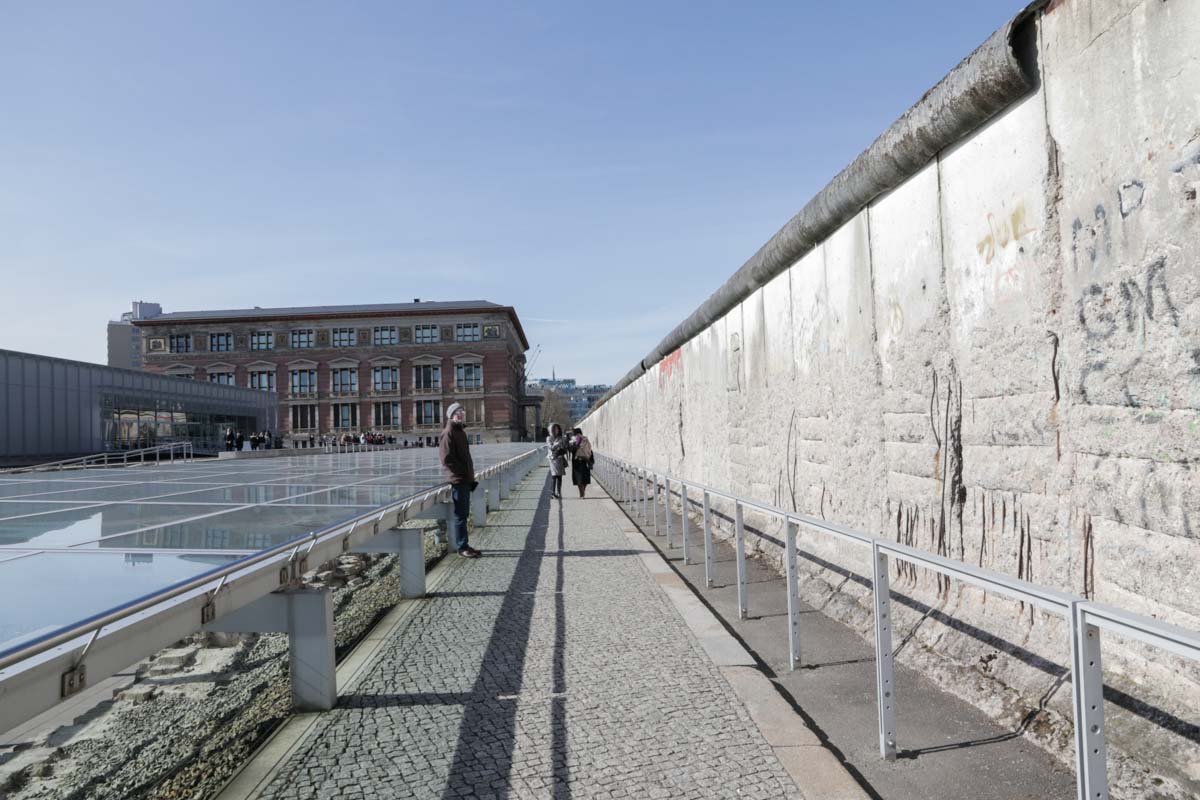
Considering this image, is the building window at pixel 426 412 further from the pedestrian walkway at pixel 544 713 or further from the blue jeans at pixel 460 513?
the pedestrian walkway at pixel 544 713

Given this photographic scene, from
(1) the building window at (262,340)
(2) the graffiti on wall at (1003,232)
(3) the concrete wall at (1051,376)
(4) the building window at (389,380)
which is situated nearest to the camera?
(3) the concrete wall at (1051,376)

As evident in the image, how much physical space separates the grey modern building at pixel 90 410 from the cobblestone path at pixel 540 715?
99.1 feet

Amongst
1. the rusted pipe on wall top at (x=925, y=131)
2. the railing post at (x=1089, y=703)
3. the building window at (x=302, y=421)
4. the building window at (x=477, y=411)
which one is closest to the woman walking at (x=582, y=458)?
the rusted pipe on wall top at (x=925, y=131)

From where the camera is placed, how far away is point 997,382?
378cm

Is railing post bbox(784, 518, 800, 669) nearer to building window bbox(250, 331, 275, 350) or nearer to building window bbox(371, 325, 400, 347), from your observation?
building window bbox(371, 325, 400, 347)

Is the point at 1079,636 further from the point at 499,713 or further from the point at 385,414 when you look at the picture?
the point at 385,414

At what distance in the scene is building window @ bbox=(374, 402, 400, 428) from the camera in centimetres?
7681

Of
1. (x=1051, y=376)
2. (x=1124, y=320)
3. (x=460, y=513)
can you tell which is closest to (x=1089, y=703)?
(x=1124, y=320)

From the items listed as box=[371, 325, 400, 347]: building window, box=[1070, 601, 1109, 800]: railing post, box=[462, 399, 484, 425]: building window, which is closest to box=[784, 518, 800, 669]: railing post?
box=[1070, 601, 1109, 800]: railing post

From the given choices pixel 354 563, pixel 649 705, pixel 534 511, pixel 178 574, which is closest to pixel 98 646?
pixel 178 574

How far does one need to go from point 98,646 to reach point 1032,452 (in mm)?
3555

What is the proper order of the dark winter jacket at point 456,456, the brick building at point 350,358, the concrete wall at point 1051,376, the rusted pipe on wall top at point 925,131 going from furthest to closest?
the brick building at point 350,358, the dark winter jacket at point 456,456, the rusted pipe on wall top at point 925,131, the concrete wall at point 1051,376

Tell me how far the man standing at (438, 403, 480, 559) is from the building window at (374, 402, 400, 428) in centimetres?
7011

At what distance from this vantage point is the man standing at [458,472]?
28.1 ft
